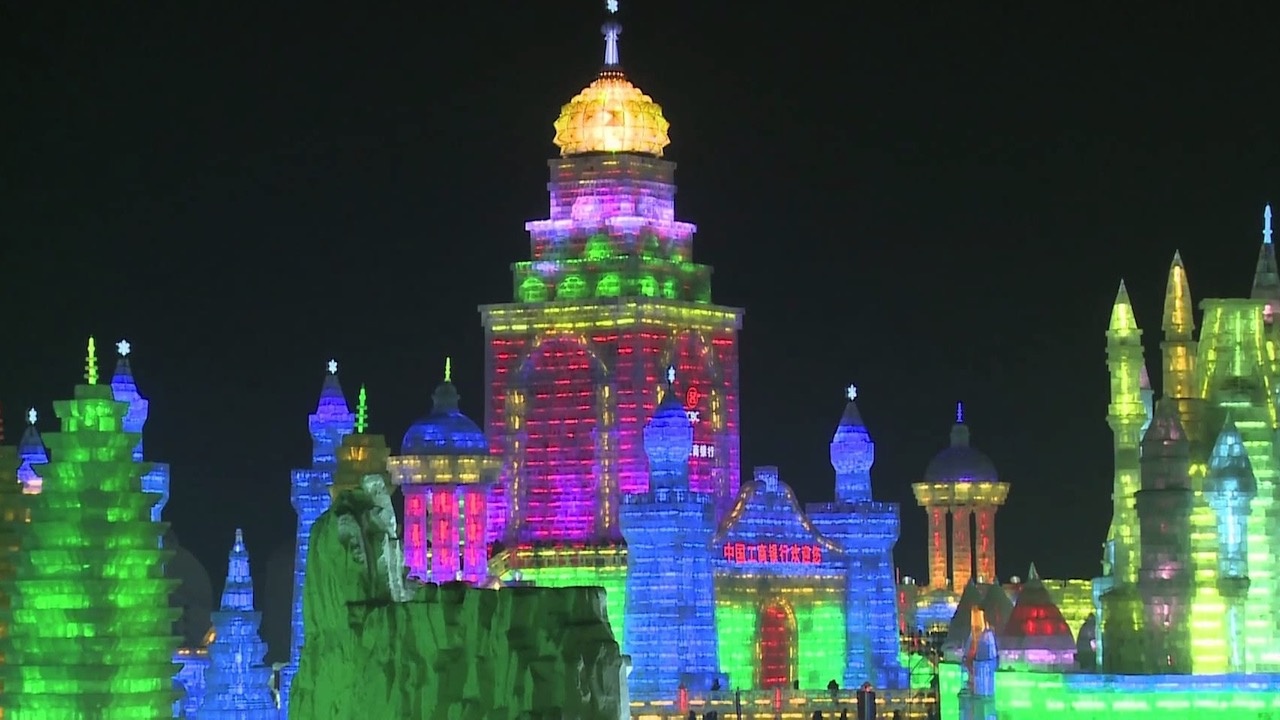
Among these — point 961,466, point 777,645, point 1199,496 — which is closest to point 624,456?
point 777,645

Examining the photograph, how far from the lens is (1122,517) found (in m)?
73.1

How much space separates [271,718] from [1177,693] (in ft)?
67.1

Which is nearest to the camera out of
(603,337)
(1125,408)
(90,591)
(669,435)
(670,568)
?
(90,591)

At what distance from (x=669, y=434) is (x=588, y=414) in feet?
18.5

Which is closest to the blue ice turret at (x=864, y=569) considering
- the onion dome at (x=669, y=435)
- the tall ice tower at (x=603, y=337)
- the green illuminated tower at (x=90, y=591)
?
the tall ice tower at (x=603, y=337)

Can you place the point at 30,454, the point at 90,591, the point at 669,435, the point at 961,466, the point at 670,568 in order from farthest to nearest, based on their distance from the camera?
the point at 961,466 < the point at 669,435 < the point at 670,568 < the point at 30,454 < the point at 90,591

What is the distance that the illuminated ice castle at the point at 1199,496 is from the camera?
67188 millimetres

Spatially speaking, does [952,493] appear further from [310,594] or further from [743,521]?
[310,594]

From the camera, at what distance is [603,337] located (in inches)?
3268

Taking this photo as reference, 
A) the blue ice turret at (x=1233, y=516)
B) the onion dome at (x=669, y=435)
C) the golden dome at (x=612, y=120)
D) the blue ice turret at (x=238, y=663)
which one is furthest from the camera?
the golden dome at (x=612, y=120)

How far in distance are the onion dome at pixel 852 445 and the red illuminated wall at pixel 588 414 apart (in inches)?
112

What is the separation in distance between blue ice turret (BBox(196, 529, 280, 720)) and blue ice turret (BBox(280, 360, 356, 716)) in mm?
1667

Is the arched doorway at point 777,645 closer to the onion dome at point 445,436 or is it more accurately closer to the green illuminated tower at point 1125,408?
the onion dome at point 445,436

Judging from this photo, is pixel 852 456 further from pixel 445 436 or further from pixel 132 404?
pixel 132 404
